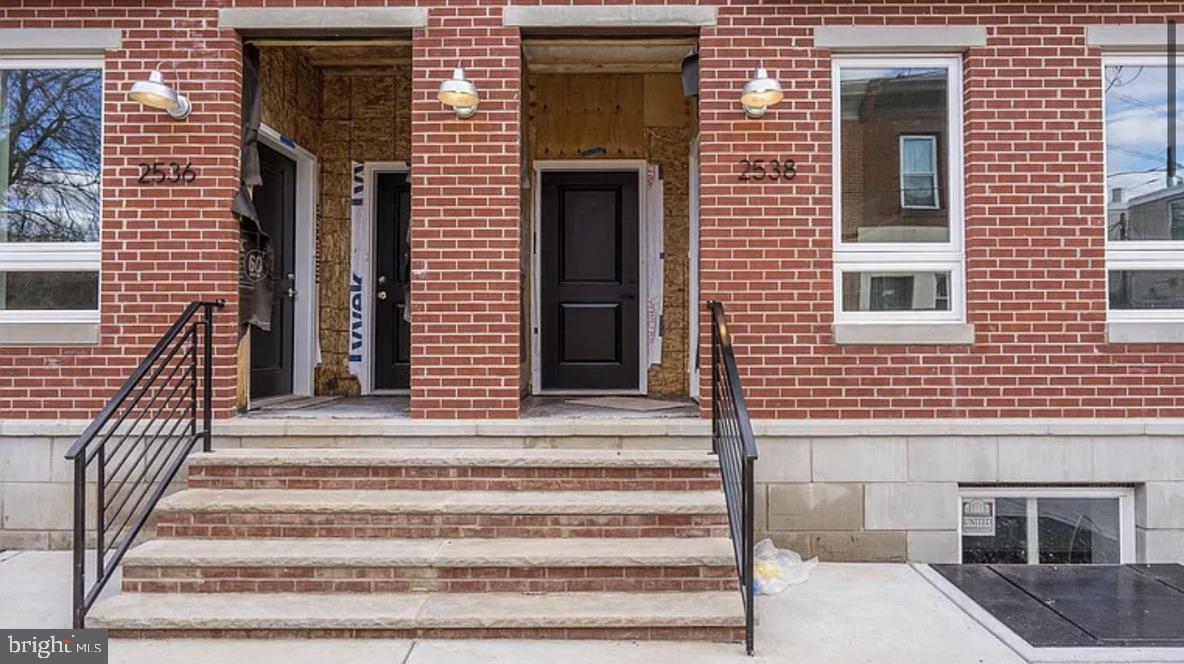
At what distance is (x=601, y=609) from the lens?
339cm

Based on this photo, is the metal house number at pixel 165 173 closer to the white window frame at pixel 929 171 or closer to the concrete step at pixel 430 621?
the concrete step at pixel 430 621

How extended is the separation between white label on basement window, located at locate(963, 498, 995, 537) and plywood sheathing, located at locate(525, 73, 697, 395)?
2.37 meters

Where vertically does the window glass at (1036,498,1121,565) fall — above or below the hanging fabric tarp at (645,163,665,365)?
below

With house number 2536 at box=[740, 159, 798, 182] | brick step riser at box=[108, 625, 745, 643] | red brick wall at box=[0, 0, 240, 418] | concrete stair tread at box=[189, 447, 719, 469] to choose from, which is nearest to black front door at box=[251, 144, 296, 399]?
red brick wall at box=[0, 0, 240, 418]

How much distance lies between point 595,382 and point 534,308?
82cm

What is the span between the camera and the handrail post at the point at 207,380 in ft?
14.3

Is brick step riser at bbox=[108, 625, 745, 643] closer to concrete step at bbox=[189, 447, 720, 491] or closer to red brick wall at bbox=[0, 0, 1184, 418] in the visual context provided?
concrete step at bbox=[189, 447, 720, 491]

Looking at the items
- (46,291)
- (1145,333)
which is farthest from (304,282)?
(1145,333)

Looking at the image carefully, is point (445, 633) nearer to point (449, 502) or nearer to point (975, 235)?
point (449, 502)

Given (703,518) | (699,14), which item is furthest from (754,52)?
(703,518)

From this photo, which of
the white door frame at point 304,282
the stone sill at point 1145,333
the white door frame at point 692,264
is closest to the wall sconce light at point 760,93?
the white door frame at point 692,264

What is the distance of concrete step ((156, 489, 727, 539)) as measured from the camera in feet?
12.6

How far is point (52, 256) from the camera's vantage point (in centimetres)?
467

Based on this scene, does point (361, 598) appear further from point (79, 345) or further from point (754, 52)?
point (754, 52)
